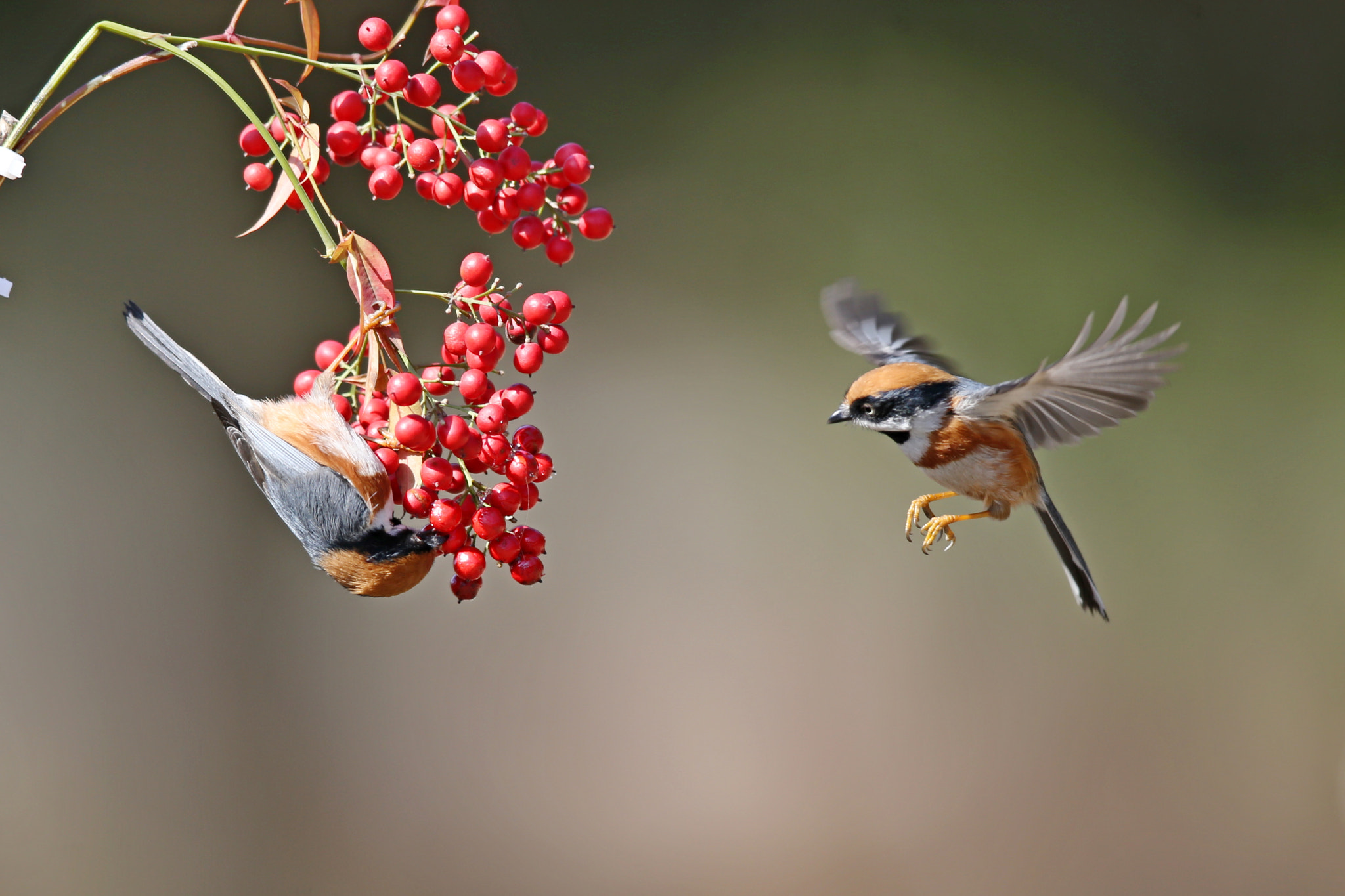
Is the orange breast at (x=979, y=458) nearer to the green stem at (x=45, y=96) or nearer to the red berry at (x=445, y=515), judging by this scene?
the red berry at (x=445, y=515)

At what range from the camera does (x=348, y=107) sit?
3.34ft

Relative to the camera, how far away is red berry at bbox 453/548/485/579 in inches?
41.4

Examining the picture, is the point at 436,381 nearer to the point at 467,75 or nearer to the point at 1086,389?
the point at 467,75

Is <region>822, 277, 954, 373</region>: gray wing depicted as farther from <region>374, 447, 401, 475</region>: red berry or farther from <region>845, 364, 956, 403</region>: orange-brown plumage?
<region>374, 447, 401, 475</region>: red berry

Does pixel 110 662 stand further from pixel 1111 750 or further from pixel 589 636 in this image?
pixel 1111 750

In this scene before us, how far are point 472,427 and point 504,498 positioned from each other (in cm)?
8

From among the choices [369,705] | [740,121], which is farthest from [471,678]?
[740,121]

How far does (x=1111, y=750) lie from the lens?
401 centimetres

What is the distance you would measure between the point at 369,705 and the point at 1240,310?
12.8 ft

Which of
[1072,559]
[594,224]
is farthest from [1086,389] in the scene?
[594,224]

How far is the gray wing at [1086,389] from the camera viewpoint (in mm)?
1301

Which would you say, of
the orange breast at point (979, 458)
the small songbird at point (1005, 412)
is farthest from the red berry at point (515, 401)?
the orange breast at point (979, 458)

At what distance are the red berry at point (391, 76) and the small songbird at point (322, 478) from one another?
0.31 m

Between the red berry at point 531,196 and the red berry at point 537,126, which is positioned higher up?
the red berry at point 537,126
